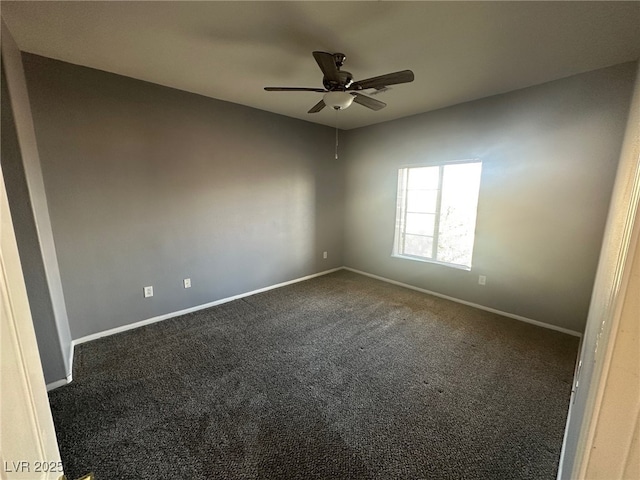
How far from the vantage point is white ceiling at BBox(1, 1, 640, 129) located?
160 cm

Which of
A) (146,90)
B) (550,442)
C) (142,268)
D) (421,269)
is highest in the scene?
(146,90)

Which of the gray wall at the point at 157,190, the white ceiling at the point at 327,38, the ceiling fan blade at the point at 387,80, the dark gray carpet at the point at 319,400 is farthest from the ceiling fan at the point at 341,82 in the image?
the dark gray carpet at the point at 319,400

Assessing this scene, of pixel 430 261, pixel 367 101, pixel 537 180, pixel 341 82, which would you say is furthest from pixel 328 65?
pixel 430 261

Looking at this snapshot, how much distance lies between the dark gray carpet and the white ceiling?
2.53 metres

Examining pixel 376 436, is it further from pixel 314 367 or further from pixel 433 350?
pixel 433 350

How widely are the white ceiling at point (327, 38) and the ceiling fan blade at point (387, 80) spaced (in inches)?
12.0

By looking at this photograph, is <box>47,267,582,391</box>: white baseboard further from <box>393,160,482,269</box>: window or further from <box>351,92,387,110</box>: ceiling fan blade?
<box>351,92,387,110</box>: ceiling fan blade

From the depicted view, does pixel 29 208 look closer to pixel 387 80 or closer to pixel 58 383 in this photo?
pixel 58 383

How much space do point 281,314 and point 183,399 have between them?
4.58ft

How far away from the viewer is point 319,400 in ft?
6.03

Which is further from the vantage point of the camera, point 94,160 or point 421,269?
point 421,269

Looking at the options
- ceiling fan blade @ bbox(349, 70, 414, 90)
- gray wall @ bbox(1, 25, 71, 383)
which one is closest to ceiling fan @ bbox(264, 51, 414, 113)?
ceiling fan blade @ bbox(349, 70, 414, 90)

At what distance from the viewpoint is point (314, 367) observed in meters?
2.19

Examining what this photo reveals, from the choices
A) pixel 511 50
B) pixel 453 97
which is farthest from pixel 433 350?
pixel 453 97
